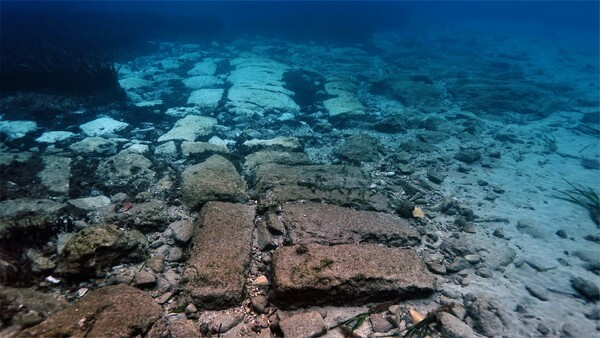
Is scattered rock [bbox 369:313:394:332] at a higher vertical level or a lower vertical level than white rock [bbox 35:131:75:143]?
higher

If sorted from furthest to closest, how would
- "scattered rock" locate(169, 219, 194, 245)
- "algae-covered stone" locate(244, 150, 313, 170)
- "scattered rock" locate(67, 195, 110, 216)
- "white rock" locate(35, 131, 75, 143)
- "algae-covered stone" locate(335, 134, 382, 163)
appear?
"algae-covered stone" locate(335, 134, 382, 163) < "white rock" locate(35, 131, 75, 143) < "algae-covered stone" locate(244, 150, 313, 170) < "scattered rock" locate(67, 195, 110, 216) < "scattered rock" locate(169, 219, 194, 245)

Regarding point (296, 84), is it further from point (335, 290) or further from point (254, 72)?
point (335, 290)

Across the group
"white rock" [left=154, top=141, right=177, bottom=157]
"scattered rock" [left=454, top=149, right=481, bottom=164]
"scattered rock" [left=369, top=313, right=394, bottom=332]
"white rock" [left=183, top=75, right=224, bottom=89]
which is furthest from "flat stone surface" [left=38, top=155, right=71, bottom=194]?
"scattered rock" [left=454, top=149, right=481, bottom=164]

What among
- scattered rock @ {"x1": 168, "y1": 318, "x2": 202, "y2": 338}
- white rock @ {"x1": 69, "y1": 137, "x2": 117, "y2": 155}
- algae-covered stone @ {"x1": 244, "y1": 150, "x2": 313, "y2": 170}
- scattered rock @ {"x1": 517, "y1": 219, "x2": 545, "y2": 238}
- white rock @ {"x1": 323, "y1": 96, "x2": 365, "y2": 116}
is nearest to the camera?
scattered rock @ {"x1": 168, "y1": 318, "x2": 202, "y2": 338}

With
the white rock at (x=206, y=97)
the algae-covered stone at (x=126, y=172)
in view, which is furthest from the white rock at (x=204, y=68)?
the algae-covered stone at (x=126, y=172)

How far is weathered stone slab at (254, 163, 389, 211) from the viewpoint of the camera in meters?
3.32

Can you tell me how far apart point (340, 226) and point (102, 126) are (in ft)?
15.4

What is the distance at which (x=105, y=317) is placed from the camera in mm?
1825

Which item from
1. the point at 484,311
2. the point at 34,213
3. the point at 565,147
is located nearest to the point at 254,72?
the point at 34,213

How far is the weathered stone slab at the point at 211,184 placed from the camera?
127 inches

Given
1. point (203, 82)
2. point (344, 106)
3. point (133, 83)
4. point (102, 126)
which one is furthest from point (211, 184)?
point (133, 83)

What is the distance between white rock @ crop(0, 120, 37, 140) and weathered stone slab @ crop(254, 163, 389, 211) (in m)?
3.93

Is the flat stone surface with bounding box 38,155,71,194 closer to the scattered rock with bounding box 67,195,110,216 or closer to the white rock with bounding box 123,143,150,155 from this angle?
the scattered rock with bounding box 67,195,110,216

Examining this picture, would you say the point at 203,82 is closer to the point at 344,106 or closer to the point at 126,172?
the point at 344,106
